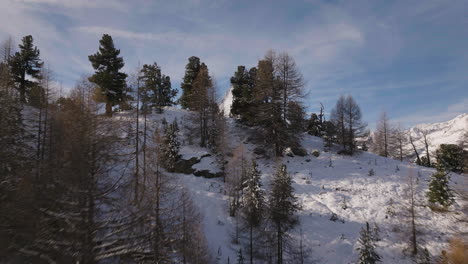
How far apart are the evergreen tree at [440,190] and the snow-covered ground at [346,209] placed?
0.79m

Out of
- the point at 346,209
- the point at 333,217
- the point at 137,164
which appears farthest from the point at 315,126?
the point at 137,164

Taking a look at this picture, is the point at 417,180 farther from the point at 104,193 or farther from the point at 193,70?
the point at 193,70

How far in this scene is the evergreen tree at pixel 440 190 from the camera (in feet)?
51.0

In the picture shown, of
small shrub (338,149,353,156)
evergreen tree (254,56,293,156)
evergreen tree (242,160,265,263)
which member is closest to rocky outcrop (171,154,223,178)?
evergreen tree (242,160,265,263)

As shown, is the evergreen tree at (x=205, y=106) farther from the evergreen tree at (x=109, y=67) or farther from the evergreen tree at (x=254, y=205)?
A: the evergreen tree at (x=254, y=205)

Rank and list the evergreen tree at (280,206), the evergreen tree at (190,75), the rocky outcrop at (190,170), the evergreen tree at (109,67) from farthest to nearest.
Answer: the evergreen tree at (190,75) → the evergreen tree at (109,67) → the rocky outcrop at (190,170) → the evergreen tree at (280,206)

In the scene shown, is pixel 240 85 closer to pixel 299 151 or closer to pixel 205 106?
pixel 205 106

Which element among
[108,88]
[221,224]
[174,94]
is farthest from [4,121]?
[174,94]

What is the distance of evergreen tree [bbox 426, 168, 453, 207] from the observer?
612 inches

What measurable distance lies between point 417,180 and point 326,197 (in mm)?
8377

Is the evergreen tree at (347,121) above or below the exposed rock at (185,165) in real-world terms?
above

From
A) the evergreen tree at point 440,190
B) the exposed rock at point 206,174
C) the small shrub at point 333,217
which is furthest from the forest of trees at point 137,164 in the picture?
the small shrub at point 333,217

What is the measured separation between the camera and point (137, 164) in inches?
512

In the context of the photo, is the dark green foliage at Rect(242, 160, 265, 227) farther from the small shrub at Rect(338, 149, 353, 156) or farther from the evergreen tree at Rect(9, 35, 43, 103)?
the evergreen tree at Rect(9, 35, 43, 103)
